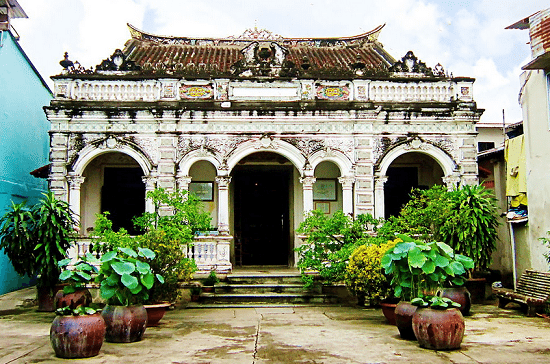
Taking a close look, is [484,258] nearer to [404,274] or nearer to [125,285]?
[404,274]

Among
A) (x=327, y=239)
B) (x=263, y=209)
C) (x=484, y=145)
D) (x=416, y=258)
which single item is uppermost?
(x=484, y=145)

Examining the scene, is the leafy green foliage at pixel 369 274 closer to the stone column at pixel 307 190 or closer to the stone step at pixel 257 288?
the stone step at pixel 257 288

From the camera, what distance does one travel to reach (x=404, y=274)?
8.09 metres

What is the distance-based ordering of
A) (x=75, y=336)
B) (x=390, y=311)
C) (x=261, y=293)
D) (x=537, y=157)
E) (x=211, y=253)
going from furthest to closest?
(x=211, y=253), (x=261, y=293), (x=537, y=157), (x=390, y=311), (x=75, y=336)

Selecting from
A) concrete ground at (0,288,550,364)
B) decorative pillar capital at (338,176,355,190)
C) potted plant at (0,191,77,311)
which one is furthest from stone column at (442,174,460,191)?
potted plant at (0,191,77,311)

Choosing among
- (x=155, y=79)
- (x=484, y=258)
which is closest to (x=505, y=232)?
(x=484, y=258)

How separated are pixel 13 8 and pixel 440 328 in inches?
424

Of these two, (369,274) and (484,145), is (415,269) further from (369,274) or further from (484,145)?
(484,145)

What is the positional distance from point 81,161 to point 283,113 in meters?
4.82

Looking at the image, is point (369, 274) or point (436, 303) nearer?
point (436, 303)

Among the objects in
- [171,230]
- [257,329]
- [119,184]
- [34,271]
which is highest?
[119,184]

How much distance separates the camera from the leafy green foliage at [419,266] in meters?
7.69

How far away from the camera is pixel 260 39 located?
1828cm

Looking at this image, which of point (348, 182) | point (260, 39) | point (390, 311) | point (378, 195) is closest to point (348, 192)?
point (348, 182)
